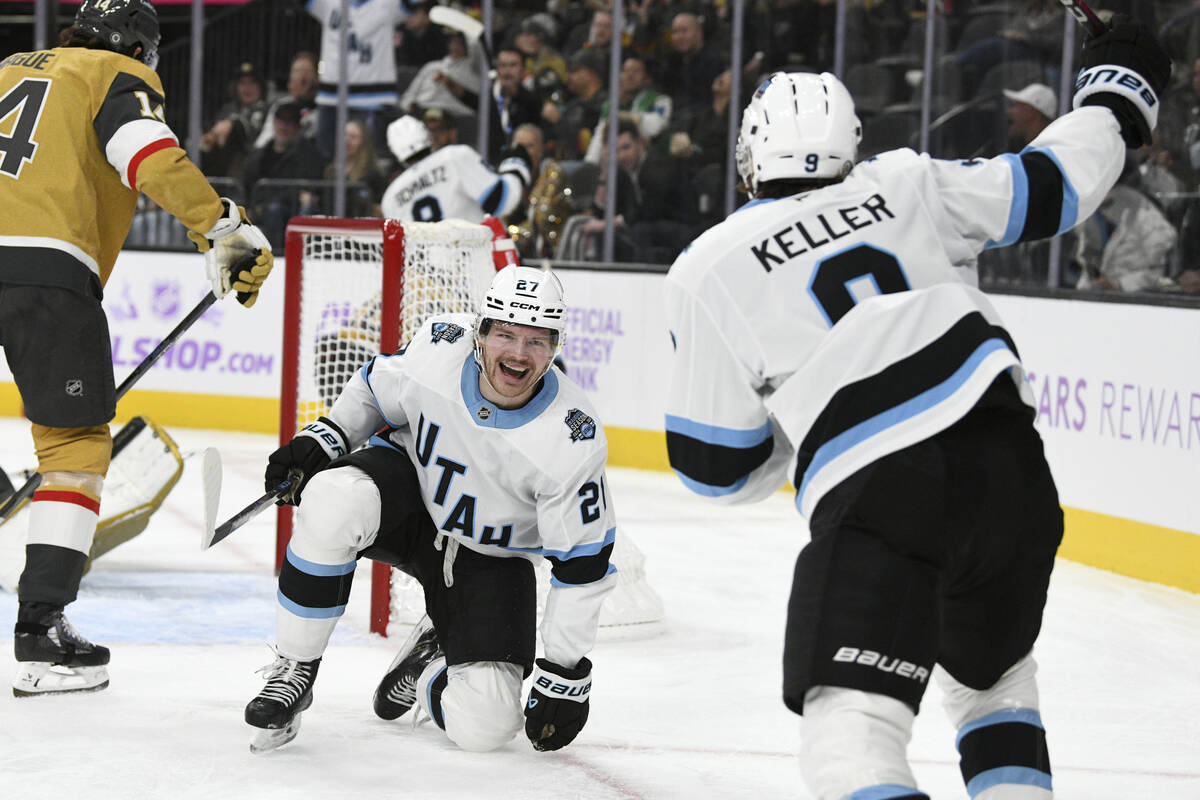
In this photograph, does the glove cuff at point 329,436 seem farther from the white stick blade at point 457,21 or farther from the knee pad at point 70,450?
the white stick blade at point 457,21

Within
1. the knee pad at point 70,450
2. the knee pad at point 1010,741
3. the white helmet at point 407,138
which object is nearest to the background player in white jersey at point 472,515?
the knee pad at point 70,450

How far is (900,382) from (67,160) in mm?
1794

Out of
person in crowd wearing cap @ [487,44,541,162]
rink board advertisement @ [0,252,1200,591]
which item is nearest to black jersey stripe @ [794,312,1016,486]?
rink board advertisement @ [0,252,1200,591]

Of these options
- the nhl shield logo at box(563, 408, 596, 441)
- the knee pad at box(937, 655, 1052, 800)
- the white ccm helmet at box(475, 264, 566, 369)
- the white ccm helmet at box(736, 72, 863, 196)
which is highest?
the white ccm helmet at box(736, 72, 863, 196)

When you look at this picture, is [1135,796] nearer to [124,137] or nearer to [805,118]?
[805,118]

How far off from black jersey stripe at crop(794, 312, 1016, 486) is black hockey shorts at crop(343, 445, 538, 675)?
3.44ft

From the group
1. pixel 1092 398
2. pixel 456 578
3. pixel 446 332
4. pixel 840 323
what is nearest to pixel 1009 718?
pixel 840 323

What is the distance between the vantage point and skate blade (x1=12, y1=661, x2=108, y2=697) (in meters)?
2.89

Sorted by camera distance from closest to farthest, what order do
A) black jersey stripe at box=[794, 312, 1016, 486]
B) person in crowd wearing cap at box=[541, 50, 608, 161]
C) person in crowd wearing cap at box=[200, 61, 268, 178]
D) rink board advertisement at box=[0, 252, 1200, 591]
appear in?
1. black jersey stripe at box=[794, 312, 1016, 486]
2. rink board advertisement at box=[0, 252, 1200, 591]
3. person in crowd wearing cap at box=[541, 50, 608, 161]
4. person in crowd wearing cap at box=[200, 61, 268, 178]

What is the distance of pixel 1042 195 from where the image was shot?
1.90 m

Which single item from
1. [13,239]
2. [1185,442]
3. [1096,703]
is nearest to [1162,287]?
[1185,442]

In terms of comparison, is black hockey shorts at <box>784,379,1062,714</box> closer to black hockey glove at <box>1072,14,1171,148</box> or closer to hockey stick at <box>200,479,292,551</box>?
black hockey glove at <box>1072,14,1171,148</box>

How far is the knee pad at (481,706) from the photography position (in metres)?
2.63

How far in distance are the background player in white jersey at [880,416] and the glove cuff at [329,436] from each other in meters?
0.94
